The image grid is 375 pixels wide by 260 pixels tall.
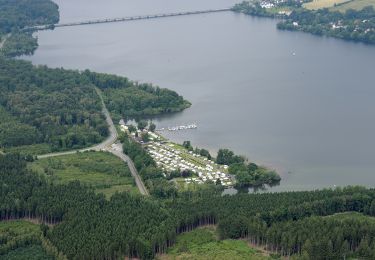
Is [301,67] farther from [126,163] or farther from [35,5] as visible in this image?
[35,5]

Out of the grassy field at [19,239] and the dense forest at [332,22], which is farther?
the dense forest at [332,22]

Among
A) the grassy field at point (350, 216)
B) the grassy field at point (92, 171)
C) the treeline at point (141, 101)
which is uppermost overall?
the treeline at point (141, 101)

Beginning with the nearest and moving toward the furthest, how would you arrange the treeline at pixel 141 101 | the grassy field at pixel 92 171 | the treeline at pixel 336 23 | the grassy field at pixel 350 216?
the grassy field at pixel 350 216
the grassy field at pixel 92 171
the treeline at pixel 141 101
the treeline at pixel 336 23

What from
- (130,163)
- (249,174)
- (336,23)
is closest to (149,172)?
(130,163)

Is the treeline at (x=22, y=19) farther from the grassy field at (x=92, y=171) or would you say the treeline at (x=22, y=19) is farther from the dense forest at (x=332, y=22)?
the grassy field at (x=92, y=171)

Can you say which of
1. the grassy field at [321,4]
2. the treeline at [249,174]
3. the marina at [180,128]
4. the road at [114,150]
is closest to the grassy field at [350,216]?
the treeline at [249,174]

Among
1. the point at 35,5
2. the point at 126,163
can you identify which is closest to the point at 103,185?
the point at 126,163

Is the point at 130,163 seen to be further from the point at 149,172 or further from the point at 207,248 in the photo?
the point at 207,248
